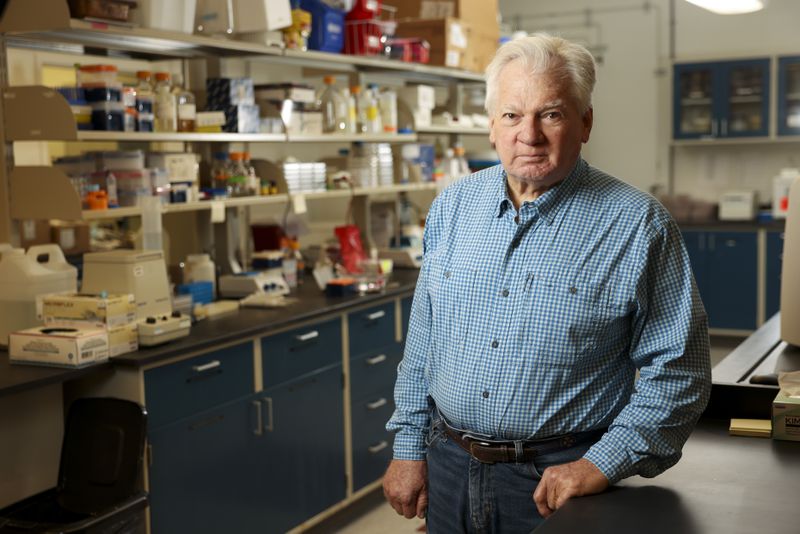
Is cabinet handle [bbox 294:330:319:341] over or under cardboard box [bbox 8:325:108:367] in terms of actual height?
under

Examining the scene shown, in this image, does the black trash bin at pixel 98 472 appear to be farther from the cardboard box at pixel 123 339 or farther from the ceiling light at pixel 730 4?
the ceiling light at pixel 730 4

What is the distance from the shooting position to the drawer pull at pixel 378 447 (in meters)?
4.16

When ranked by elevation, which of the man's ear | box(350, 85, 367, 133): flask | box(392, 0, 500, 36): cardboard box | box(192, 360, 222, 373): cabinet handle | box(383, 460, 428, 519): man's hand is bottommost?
box(383, 460, 428, 519): man's hand

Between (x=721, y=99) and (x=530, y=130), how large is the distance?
6.56 metres

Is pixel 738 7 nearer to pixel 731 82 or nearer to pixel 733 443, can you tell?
pixel 731 82

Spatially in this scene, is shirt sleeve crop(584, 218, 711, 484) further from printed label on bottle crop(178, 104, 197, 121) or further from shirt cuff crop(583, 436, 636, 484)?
printed label on bottle crop(178, 104, 197, 121)

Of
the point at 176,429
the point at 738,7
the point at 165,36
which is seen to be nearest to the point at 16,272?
the point at 176,429

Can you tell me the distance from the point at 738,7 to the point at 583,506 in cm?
411

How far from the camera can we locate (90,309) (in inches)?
118

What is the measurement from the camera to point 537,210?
1.87 m

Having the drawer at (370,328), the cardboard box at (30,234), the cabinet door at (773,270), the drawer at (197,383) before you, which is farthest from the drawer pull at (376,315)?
the cabinet door at (773,270)

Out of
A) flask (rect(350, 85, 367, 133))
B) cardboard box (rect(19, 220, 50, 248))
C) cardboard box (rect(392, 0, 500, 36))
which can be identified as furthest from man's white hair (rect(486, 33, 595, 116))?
cardboard box (rect(392, 0, 500, 36))

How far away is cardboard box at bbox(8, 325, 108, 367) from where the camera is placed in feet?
9.28

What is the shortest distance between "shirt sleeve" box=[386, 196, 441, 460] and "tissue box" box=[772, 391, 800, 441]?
74 cm
